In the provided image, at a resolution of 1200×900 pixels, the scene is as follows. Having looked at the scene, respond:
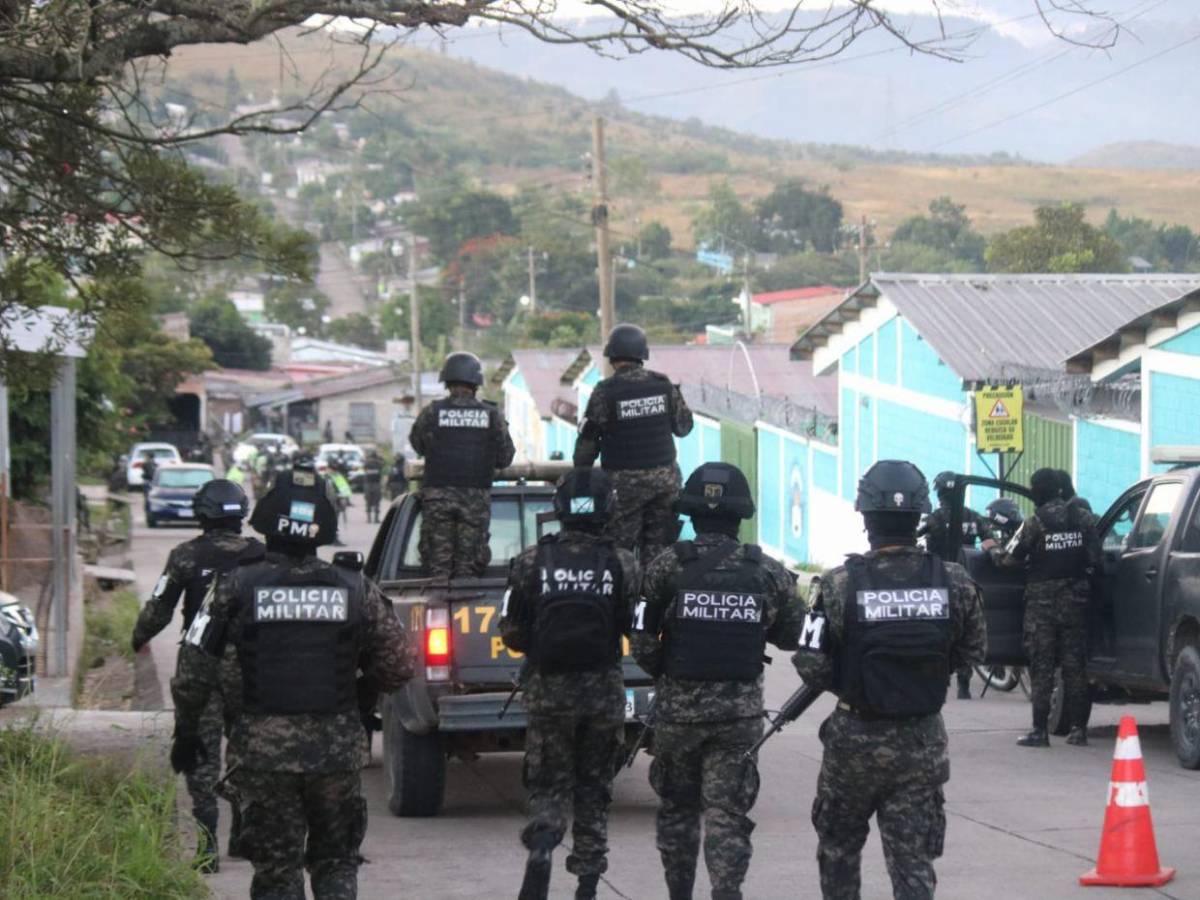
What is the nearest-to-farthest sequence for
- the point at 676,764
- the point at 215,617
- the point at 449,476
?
the point at 215,617
the point at 676,764
the point at 449,476

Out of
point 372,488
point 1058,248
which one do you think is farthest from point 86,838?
point 1058,248

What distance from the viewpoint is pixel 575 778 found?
7.14 meters

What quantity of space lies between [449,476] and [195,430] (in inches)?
2717

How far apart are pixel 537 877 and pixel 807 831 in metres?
2.67

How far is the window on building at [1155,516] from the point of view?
37.7ft

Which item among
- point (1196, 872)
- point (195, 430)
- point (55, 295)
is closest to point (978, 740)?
point (1196, 872)

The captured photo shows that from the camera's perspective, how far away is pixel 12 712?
12469 millimetres

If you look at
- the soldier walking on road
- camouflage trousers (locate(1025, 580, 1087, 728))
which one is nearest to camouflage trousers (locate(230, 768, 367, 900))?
camouflage trousers (locate(1025, 580, 1087, 728))

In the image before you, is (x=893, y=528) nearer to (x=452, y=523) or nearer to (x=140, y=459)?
(x=452, y=523)

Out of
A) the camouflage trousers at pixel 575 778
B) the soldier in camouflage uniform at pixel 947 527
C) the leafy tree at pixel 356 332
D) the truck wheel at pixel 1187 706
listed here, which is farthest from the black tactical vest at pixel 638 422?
the leafy tree at pixel 356 332

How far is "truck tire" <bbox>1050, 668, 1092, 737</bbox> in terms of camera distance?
473 inches

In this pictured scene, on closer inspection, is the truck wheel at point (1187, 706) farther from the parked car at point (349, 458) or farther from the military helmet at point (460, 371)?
the parked car at point (349, 458)

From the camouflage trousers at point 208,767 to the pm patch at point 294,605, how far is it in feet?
6.26

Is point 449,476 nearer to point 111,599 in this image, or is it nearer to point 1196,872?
point 1196,872
